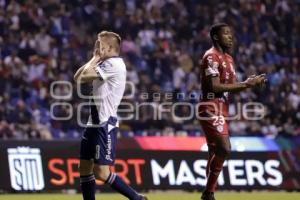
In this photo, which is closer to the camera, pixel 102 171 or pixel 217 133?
pixel 102 171

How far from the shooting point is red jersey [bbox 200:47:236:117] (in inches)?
447

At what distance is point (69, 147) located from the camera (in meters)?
16.5

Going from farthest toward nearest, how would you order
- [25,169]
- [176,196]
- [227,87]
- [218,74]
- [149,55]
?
[149,55] → [25,169] → [176,196] → [218,74] → [227,87]

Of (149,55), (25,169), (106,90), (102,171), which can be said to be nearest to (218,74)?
(106,90)

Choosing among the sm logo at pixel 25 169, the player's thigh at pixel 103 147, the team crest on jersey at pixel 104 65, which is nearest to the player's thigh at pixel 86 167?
the player's thigh at pixel 103 147

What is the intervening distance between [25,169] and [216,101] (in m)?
5.85

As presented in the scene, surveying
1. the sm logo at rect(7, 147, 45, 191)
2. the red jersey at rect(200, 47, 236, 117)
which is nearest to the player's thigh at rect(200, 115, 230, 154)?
the red jersey at rect(200, 47, 236, 117)

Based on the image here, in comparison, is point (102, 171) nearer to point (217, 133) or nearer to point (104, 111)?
point (104, 111)

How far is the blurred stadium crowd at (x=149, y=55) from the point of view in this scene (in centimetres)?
2002

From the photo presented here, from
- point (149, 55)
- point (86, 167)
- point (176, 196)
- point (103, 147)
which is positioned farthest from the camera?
point (149, 55)

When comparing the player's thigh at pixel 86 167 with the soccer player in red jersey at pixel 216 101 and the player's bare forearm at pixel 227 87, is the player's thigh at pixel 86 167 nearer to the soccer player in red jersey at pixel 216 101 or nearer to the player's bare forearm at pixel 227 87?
the soccer player in red jersey at pixel 216 101

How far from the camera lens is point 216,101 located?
1143 cm

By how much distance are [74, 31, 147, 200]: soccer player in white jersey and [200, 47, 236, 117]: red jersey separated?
1553mm

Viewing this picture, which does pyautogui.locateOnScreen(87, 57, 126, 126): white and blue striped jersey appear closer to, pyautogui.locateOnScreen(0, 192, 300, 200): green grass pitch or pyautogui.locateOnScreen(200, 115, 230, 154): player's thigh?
pyautogui.locateOnScreen(200, 115, 230, 154): player's thigh
